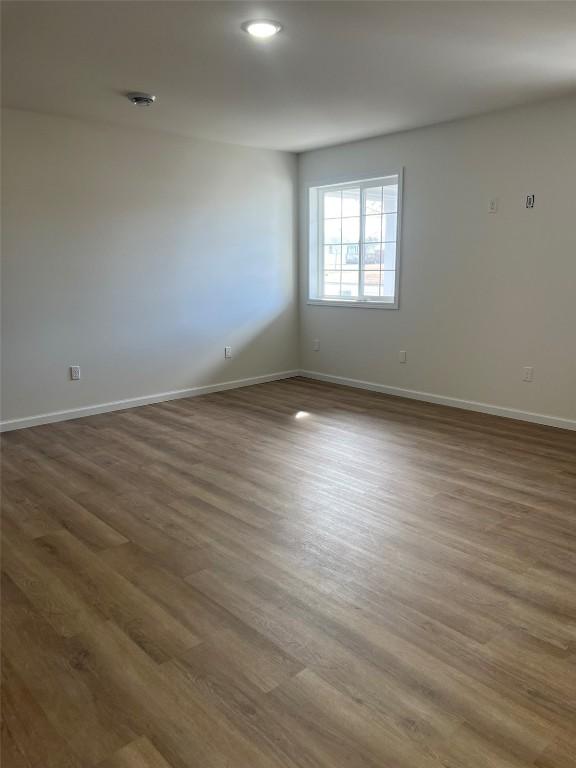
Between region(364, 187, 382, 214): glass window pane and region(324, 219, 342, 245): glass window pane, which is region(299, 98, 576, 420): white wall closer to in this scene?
region(364, 187, 382, 214): glass window pane

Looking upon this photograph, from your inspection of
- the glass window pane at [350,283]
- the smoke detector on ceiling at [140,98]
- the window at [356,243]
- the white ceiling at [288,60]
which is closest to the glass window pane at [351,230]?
the window at [356,243]

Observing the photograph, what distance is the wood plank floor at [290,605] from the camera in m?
1.63

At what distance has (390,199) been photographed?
5.48 meters

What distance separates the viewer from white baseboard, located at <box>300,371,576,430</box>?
4.53 metres

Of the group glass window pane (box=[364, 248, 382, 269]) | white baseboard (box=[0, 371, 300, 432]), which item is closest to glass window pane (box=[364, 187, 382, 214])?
glass window pane (box=[364, 248, 382, 269])

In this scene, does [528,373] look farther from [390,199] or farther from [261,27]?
[261,27]

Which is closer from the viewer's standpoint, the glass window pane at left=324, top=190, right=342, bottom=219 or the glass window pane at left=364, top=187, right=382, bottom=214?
the glass window pane at left=364, top=187, right=382, bottom=214

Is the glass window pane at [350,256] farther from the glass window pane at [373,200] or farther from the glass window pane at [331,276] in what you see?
the glass window pane at [373,200]

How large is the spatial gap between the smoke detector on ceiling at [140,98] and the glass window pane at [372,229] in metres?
2.48

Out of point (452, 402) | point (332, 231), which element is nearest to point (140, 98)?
point (332, 231)

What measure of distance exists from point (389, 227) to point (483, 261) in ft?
3.65

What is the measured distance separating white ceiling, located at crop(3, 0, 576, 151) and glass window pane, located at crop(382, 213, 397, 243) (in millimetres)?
994

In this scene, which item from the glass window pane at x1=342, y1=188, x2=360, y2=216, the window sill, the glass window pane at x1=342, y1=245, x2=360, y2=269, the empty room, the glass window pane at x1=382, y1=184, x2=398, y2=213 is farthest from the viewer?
the glass window pane at x1=342, y1=245, x2=360, y2=269

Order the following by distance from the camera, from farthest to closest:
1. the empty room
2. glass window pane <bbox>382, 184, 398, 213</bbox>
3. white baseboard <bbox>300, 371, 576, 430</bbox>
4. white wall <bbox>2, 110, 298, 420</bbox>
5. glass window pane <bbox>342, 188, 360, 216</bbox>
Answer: glass window pane <bbox>342, 188, 360, 216</bbox>, glass window pane <bbox>382, 184, 398, 213</bbox>, white baseboard <bbox>300, 371, 576, 430</bbox>, white wall <bbox>2, 110, 298, 420</bbox>, the empty room
